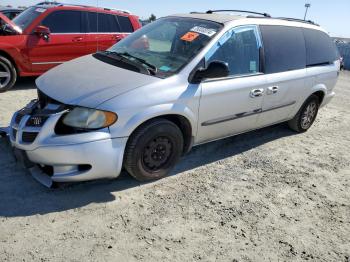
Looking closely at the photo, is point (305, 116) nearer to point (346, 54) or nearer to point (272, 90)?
point (272, 90)

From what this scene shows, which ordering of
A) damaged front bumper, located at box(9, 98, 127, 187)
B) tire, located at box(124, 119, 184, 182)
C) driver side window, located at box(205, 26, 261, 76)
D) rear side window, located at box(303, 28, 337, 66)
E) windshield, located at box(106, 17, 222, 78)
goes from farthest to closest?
rear side window, located at box(303, 28, 337, 66) → driver side window, located at box(205, 26, 261, 76) → windshield, located at box(106, 17, 222, 78) → tire, located at box(124, 119, 184, 182) → damaged front bumper, located at box(9, 98, 127, 187)

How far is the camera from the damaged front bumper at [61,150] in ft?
10.3

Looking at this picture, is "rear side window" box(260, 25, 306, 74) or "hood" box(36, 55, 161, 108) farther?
"rear side window" box(260, 25, 306, 74)

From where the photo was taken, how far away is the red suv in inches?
264

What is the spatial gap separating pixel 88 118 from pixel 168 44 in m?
1.55

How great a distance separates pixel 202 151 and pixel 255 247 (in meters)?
1.93

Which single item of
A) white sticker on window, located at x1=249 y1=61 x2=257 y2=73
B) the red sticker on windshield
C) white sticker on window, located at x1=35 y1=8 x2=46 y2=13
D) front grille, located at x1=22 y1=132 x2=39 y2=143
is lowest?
front grille, located at x1=22 y1=132 x2=39 y2=143

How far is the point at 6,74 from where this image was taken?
6.63m

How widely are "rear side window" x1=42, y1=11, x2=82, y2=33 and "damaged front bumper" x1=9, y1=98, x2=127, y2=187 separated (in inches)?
171

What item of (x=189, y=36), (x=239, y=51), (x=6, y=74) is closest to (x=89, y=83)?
(x=189, y=36)

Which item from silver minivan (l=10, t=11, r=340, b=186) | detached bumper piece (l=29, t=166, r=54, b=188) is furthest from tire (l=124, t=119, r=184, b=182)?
detached bumper piece (l=29, t=166, r=54, b=188)

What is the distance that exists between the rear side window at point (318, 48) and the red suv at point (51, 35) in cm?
423

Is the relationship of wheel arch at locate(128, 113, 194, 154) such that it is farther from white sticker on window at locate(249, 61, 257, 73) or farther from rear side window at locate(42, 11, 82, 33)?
rear side window at locate(42, 11, 82, 33)

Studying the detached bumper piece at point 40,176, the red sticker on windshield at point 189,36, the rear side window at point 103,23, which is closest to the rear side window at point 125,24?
the rear side window at point 103,23
